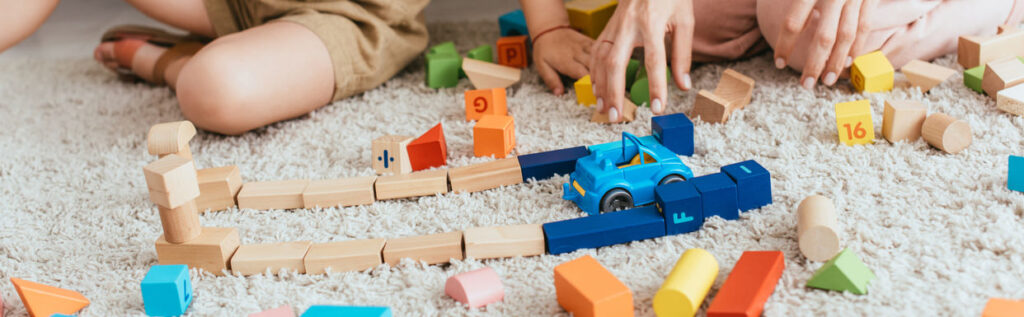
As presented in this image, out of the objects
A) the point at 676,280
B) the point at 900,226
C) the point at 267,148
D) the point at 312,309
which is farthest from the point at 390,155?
the point at 900,226

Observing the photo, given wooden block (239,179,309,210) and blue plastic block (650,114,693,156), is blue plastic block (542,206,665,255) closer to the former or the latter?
blue plastic block (650,114,693,156)

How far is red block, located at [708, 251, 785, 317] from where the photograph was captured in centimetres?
67

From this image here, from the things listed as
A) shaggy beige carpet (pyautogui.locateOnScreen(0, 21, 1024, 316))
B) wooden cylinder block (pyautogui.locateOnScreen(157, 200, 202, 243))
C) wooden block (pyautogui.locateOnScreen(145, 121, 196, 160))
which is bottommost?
shaggy beige carpet (pyautogui.locateOnScreen(0, 21, 1024, 316))

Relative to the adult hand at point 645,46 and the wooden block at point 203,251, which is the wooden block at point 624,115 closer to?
the adult hand at point 645,46

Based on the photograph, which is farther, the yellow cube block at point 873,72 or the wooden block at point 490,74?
the wooden block at point 490,74

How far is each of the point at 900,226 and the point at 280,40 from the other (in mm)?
944

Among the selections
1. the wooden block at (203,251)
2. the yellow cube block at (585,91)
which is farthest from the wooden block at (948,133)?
the wooden block at (203,251)

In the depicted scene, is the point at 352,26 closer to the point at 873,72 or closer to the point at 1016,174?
the point at 873,72

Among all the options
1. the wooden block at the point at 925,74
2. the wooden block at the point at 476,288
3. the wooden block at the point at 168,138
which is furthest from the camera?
the wooden block at the point at 925,74

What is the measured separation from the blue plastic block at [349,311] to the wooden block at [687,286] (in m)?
0.25

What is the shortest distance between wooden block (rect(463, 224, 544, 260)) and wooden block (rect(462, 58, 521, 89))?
0.54m

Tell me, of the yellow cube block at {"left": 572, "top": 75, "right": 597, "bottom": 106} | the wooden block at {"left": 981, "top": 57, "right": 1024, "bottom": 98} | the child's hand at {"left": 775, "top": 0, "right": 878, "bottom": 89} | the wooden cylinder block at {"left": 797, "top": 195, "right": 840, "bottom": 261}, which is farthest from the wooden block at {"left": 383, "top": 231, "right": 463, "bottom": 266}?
the wooden block at {"left": 981, "top": 57, "right": 1024, "bottom": 98}

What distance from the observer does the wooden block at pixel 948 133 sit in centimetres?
95

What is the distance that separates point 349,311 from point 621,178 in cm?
35
